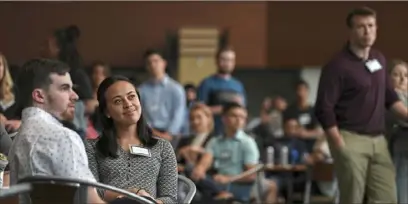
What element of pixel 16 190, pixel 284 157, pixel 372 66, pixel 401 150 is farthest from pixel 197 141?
pixel 16 190

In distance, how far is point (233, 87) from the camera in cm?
898

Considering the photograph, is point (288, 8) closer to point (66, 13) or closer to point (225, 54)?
point (66, 13)

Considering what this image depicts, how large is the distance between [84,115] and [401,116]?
7.18ft

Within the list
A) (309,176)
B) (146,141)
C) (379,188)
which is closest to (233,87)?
(309,176)

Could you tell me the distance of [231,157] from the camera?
25.2 ft

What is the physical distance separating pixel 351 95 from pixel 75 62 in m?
2.02

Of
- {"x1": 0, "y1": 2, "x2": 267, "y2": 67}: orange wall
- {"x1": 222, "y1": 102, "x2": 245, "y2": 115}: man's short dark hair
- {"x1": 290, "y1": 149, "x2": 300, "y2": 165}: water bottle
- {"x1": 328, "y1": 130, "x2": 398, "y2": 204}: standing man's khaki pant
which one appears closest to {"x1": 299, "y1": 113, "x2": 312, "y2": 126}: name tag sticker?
{"x1": 290, "y1": 149, "x2": 300, "y2": 165}: water bottle

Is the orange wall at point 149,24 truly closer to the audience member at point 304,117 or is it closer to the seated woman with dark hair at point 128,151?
the audience member at point 304,117

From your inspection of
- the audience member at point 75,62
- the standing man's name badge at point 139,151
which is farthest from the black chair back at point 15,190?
the audience member at point 75,62

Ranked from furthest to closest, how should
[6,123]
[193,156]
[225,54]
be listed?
1. [225,54]
2. [193,156]
3. [6,123]

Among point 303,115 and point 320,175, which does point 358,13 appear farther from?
point 303,115

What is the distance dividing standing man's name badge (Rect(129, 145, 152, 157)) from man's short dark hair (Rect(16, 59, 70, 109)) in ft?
1.95

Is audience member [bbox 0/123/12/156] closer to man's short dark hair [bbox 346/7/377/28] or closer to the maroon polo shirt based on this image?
the maroon polo shirt

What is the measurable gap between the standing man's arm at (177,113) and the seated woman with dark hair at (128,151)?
148 inches
